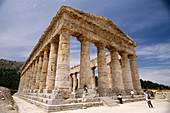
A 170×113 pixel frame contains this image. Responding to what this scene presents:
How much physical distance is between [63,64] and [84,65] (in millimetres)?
2779

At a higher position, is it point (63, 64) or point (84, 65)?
point (84, 65)

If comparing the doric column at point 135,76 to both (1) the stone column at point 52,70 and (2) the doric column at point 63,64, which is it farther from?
(1) the stone column at point 52,70

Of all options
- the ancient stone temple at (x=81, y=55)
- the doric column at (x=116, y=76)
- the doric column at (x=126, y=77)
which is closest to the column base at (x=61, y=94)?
the ancient stone temple at (x=81, y=55)

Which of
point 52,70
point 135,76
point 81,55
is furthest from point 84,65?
point 135,76

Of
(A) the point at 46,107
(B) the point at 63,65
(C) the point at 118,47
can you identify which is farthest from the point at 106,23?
(A) the point at 46,107

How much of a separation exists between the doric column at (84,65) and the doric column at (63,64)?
202 cm

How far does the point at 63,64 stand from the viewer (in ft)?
34.7

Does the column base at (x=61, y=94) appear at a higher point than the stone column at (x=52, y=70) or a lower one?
lower

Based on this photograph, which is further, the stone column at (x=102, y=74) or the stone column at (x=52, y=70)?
the stone column at (x=102, y=74)

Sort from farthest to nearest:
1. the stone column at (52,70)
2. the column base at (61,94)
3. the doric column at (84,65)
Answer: the stone column at (52,70), the doric column at (84,65), the column base at (61,94)

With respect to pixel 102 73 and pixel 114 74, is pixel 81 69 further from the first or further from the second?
pixel 114 74

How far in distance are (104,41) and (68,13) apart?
22.4ft

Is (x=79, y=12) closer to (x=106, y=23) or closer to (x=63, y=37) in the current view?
(x=63, y=37)

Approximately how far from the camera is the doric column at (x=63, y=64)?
998 cm
